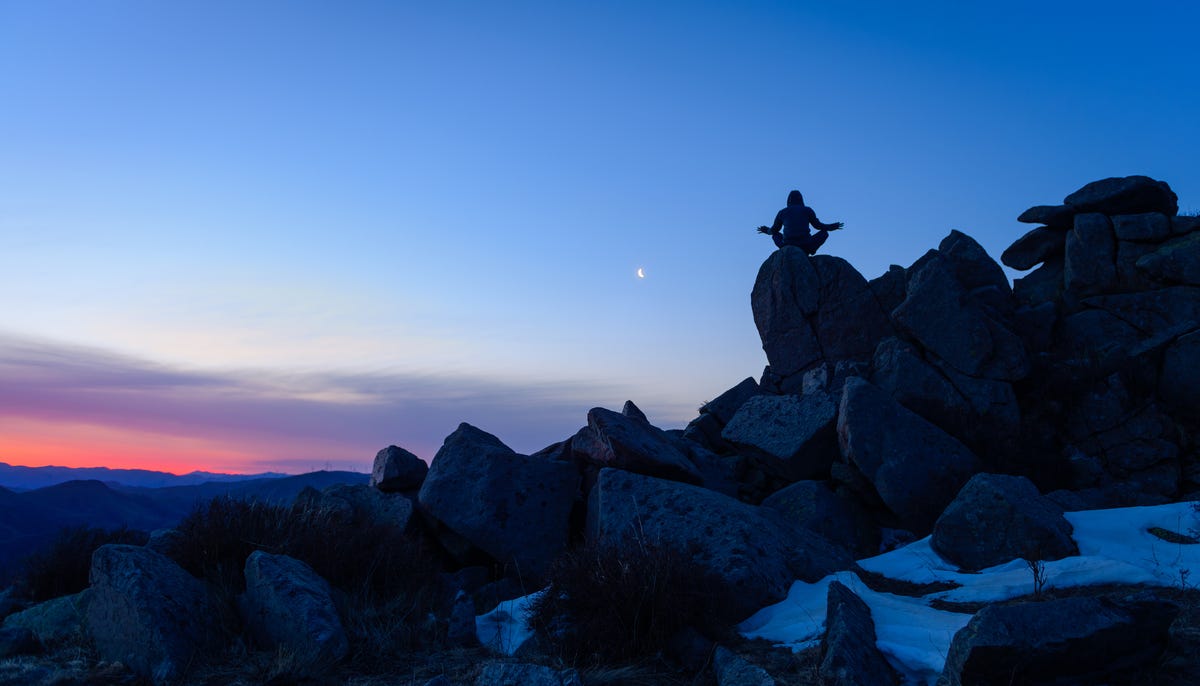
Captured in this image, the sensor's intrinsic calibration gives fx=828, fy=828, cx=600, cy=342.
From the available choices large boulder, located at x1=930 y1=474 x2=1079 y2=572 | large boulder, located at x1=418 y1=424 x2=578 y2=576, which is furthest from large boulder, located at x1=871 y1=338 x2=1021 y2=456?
large boulder, located at x1=418 y1=424 x2=578 y2=576

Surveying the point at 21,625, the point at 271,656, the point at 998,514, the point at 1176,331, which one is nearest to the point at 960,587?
the point at 998,514

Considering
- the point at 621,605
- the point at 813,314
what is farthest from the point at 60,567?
the point at 813,314

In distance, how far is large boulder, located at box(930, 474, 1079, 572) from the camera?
33.7 ft

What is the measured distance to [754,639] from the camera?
8.04 m

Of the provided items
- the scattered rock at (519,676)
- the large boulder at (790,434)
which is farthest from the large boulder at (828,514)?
the scattered rock at (519,676)

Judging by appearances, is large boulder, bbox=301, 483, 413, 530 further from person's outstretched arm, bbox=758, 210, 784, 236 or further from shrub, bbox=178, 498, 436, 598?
person's outstretched arm, bbox=758, 210, 784, 236

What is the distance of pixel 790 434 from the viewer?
1515cm

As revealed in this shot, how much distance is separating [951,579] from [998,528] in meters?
1.21

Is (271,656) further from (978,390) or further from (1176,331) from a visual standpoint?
(1176,331)

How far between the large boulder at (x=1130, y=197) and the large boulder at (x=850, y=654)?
727 inches

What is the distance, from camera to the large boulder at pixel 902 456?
13.5 meters

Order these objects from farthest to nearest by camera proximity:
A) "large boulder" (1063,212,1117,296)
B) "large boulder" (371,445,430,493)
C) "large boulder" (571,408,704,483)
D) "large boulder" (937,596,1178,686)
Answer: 1. "large boulder" (1063,212,1117,296)
2. "large boulder" (371,445,430,493)
3. "large boulder" (571,408,704,483)
4. "large boulder" (937,596,1178,686)

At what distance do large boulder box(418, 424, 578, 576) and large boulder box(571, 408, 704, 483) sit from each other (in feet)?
1.88

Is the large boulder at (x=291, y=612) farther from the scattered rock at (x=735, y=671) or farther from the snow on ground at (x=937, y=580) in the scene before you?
the scattered rock at (x=735, y=671)
